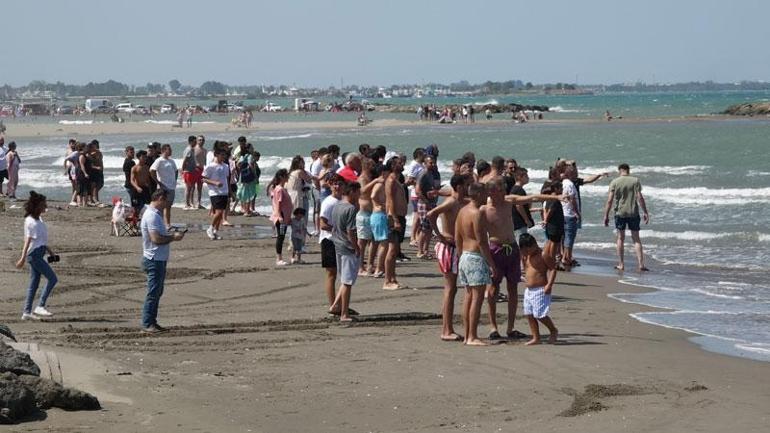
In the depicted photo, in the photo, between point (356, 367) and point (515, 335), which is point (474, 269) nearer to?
point (515, 335)

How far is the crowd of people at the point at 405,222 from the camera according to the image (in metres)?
11.5

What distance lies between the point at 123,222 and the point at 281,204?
476 centimetres

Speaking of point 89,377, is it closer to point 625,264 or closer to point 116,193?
point 625,264

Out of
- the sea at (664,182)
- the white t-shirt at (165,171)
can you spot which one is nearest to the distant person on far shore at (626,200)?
the sea at (664,182)

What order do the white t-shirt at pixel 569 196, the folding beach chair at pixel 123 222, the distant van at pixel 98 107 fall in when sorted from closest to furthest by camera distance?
the white t-shirt at pixel 569 196, the folding beach chair at pixel 123 222, the distant van at pixel 98 107

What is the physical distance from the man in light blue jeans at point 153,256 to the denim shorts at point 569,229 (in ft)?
23.6

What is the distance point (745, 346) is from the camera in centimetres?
1219

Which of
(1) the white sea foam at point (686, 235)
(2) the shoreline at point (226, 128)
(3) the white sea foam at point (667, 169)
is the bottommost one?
(2) the shoreline at point (226, 128)

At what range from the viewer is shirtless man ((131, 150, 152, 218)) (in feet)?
68.8

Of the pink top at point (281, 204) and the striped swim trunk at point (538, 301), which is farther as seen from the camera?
the pink top at point (281, 204)

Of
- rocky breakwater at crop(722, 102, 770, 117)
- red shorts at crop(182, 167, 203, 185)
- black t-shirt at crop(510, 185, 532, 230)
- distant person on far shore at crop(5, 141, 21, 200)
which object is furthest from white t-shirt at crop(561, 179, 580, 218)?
rocky breakwater at crop(722, 102, 770, 117)

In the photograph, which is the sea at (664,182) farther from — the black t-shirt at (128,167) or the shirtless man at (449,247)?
the black t-shirt at (128,167)

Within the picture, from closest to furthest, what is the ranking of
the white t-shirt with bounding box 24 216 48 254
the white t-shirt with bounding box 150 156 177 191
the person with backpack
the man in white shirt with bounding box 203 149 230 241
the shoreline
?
the white t-shirt with bounding box 24 216 48 254, the man in white shirt with bounding box 203 149 230 241, the white t-shirt with bounding box 150 156 177 191, the person with backpack, the shoreline

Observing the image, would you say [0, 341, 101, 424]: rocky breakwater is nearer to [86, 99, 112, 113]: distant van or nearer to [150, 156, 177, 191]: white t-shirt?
[150, 156, 177, 191]: white t-shirt
